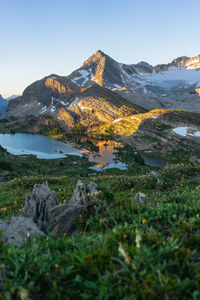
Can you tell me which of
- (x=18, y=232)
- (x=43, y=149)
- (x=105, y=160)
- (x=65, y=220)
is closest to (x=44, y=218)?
(x=65, y=220)

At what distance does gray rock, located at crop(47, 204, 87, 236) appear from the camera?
605 centimetres

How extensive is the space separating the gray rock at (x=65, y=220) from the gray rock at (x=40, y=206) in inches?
38.6

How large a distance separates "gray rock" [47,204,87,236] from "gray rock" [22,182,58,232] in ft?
3.22

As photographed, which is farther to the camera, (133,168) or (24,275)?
(133,168)

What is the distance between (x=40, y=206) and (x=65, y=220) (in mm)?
2853

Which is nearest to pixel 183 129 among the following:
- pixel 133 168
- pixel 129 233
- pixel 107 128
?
pixel 133 168

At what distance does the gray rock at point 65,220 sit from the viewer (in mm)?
6055

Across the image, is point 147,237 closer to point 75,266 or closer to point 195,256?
point 195,256

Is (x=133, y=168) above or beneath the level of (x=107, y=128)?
beneath

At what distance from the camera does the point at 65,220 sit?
636cm

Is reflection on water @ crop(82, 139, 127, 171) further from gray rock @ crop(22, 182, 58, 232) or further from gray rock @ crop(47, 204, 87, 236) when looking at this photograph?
gray rock @ crop(47, 204, 87, 236)

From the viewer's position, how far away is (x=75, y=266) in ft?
10.3

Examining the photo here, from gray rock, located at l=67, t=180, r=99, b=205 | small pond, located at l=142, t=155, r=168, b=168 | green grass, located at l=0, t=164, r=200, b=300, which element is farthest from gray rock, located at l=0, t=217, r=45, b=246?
small pond, located at l=142, t=155, r=168, b=168

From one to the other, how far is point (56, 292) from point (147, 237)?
1.85 metres
